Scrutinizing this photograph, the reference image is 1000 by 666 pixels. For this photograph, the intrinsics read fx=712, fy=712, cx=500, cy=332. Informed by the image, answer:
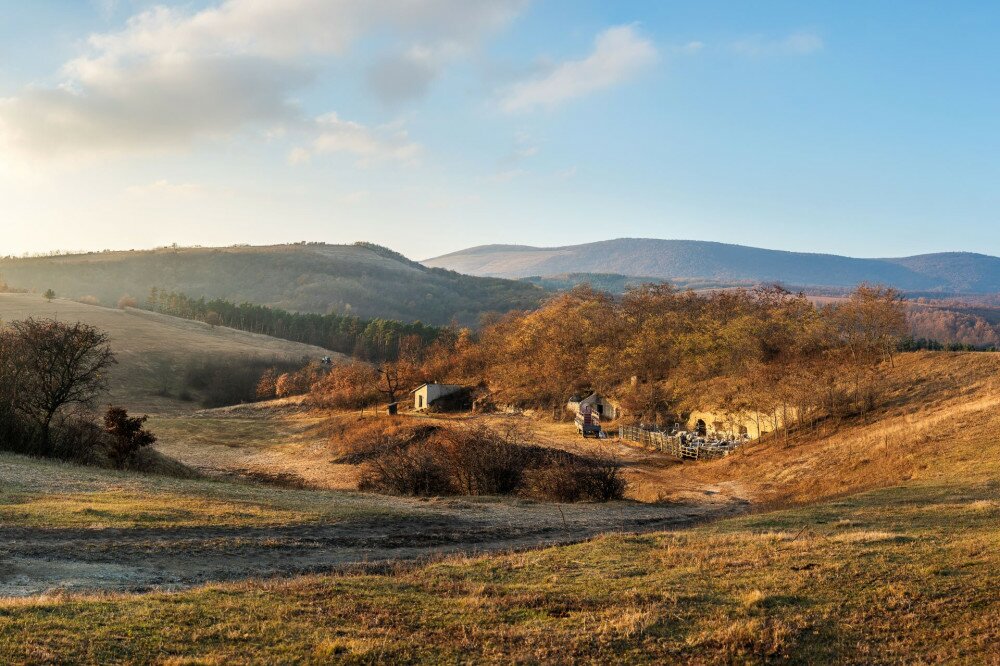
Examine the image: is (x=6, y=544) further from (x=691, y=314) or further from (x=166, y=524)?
(x=691, y=314)

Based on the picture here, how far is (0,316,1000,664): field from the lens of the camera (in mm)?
10727

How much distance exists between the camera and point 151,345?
12775cm

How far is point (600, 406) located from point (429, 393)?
2568 cm

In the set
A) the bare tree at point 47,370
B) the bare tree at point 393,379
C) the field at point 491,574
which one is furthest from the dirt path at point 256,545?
the bare tree at point 393,379

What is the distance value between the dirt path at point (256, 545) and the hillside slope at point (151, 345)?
84580 millimetres

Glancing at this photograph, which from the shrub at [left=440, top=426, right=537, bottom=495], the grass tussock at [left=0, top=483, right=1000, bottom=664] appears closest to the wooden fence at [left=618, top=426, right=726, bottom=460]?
the shrub at [left=440, top=426, right=537, bottom=495]

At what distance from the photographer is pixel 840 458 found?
40719 mm

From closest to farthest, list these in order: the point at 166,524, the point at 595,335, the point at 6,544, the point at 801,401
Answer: the point at 6,544, the point at 166,524, the point at 801,401, the point at 595,335

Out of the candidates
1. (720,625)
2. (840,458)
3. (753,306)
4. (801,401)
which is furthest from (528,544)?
(753,306)

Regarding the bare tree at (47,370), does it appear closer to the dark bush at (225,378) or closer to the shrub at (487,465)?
the shrub at (487,465)

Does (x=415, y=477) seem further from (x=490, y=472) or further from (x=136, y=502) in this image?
(x=136, y=502)

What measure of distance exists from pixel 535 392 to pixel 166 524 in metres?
68.3

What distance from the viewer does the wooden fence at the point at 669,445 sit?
51.9 m

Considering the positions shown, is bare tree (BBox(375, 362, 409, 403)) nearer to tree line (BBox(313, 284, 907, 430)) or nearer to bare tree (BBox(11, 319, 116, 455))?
tree line (BBox(313, 284, 907, 430))
